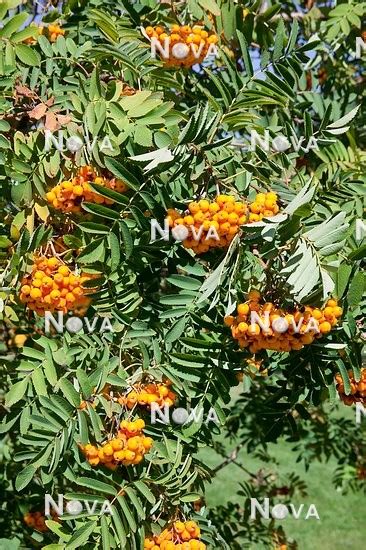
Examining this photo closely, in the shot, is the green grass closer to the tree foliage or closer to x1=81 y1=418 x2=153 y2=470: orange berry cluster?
the tree foliage

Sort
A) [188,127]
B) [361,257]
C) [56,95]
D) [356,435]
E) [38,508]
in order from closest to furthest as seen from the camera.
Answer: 1. [188,127]
2. [361,257]
3. [56,95]
4. [38,508]
5. [356,435]

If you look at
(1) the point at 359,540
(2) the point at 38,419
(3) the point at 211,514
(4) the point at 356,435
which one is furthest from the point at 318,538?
(2) the point at 38,419

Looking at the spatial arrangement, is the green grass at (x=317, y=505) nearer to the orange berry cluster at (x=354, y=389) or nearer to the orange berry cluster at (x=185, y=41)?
the orange berry cluster at (x=354, y=389)

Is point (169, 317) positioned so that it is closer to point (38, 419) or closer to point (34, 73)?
point (38, 419)

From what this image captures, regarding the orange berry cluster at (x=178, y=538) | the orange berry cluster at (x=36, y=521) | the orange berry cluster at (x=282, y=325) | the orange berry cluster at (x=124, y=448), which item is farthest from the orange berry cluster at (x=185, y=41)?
the orange berry cluster at (x=36, y=521)

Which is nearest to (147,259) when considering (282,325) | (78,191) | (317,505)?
(78,191)

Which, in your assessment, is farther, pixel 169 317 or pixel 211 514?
pixel 211 514
